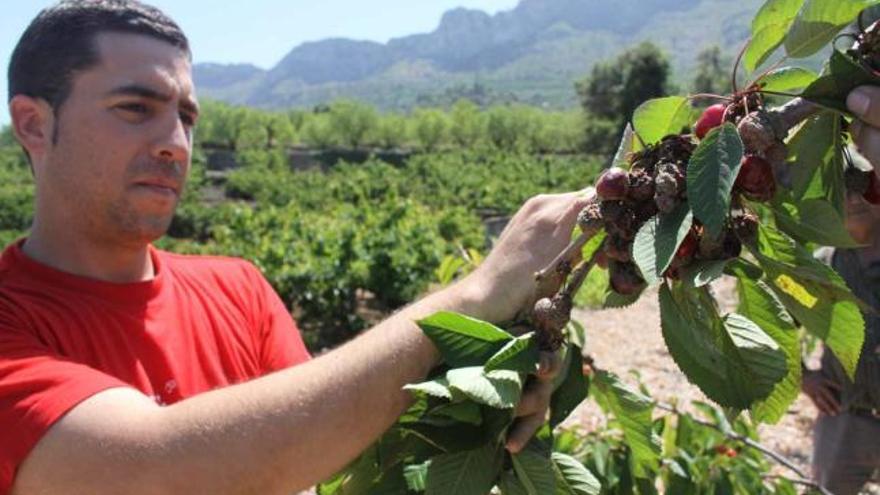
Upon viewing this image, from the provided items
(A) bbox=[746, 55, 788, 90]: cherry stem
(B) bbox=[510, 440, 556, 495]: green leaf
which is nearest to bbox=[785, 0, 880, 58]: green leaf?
(A) bbox=[746, 55, 788, 90]: cherry stem

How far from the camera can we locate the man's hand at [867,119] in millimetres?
840

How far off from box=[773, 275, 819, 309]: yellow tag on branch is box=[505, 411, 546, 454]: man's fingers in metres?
0.31

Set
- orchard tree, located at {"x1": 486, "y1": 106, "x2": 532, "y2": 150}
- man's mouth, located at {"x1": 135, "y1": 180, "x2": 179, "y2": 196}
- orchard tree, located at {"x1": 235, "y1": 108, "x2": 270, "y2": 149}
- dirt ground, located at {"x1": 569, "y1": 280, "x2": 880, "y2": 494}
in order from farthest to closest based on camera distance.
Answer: orchard tree, located at {"x1": 486, "y1": 106, "x2": 532, "y2": 150}, orchard tree, located at {"x1": 235, "y1": 108, "x2": 270, "y2": 149}, dirt ground, located at {"x1": 569, "y1": 280, "x2": 880, "y2": 494}, man's mouth, located at {"x1": 135, "y1": 180, "x2": 179, "y2": 196}

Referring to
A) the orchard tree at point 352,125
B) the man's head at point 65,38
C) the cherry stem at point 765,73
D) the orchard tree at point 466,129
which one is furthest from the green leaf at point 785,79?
the orchard tree at point 352,125

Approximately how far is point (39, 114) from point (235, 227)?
39.4 feet

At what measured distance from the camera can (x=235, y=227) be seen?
523 inches

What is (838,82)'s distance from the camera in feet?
2.87

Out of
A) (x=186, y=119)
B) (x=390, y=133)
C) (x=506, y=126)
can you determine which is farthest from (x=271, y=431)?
(x=390, y=133)

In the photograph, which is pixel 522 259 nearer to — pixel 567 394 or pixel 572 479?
pixel 567 394

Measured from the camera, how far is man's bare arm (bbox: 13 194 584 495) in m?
1.00

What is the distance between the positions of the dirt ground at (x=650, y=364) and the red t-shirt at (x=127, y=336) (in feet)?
5.95

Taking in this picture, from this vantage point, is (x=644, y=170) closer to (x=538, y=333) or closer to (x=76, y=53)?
(x=538, y=333)

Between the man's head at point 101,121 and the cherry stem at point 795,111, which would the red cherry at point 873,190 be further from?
the man's head at point 101,121

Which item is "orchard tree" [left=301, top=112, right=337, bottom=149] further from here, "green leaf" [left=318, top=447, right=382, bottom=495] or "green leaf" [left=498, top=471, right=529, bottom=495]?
"green leaf" [left=498, top=471, right=529, bottom=495]
